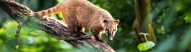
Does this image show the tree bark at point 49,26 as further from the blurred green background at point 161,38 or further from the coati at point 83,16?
the coati at point 83,16

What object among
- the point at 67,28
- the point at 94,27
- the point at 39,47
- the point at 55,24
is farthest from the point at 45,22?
the point at 39,47

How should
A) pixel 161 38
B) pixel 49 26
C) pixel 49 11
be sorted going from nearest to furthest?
pixel 161 38 → pixel 49 26 → pixel 49 11

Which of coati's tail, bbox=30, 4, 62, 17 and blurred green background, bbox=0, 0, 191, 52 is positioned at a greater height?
coati's tail, bbox=30, 4, 62, 17

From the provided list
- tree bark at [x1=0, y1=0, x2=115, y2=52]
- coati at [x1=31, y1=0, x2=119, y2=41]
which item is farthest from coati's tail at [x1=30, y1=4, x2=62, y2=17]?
tree bark at [x1=0, y1=0, x2=115, y2=52]

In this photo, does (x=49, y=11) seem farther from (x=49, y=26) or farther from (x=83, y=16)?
(x=49, y=26)

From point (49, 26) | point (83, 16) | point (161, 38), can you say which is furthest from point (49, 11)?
point (161, 38)

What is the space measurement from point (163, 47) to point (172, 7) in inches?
3.6

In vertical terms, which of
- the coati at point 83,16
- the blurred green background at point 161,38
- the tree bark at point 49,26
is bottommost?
the blurred green background at point 161,38

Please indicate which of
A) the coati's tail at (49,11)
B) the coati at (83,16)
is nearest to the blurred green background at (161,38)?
the coati's tail at (49,11)

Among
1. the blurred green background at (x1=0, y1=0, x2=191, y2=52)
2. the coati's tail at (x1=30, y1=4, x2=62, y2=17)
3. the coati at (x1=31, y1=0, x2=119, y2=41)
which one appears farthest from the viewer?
the coati at (x1=31, y1=0, x2=119, y2=41)

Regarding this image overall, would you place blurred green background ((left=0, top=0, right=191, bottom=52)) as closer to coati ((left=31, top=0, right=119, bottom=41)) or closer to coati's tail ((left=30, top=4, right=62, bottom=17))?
coati's tail ((left=30, top=4, right=62, bottom=17))

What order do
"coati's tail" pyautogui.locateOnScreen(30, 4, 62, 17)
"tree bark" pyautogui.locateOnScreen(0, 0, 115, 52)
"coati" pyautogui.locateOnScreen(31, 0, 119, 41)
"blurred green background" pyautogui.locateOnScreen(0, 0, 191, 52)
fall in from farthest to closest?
"coati" pyautogui.locateOnScreen(31, 0, 119, 41) → "coati's tail" pyautogui.locateOnScreen(30, 4, 62, 17) → "tree bark" pyautogui.locateOnScreen(0, 0, 115, 52) → "blurred green background" pyautogui.locateOnScreen(0, 0, 191, 52)

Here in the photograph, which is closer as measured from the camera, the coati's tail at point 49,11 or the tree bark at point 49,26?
the tree bark at point 49,26

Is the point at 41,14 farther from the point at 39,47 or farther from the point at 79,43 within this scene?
the point at 39,47
